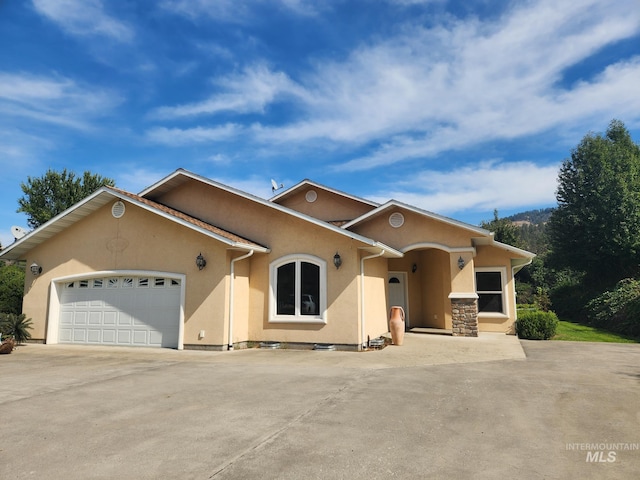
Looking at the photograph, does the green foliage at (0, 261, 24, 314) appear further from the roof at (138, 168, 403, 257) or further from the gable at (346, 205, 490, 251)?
the gable at (346, 205, 490, 251)

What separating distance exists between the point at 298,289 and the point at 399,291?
20.9 feet

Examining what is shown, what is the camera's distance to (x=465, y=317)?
14531mm

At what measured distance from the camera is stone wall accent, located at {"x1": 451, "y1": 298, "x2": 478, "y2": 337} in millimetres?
14422

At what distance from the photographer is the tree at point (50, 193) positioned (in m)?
35.1

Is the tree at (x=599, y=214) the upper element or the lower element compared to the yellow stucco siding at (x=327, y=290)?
upper

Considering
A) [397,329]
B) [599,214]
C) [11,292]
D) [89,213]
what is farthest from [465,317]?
[599,214]

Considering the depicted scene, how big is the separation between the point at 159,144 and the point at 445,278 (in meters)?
12.4

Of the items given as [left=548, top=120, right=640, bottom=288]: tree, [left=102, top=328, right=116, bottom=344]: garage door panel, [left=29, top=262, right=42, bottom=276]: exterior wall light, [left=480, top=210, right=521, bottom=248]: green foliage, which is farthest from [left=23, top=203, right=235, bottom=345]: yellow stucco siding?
[left=480, top=210, right=521, bottom=248]: green foliage

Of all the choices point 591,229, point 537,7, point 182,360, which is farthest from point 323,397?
point 591,229

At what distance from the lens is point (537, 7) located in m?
8.95

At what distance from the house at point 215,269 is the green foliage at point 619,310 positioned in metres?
8.11

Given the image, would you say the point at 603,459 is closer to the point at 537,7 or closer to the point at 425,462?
the point at 425,462

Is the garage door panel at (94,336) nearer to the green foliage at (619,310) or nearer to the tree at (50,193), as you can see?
the green foliage at (619,310)

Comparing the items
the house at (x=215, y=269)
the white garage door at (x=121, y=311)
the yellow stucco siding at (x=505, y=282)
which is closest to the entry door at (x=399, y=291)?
the house at (x=215, y=269)
